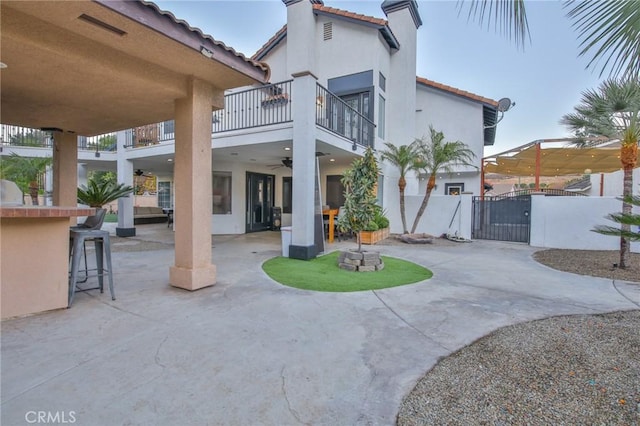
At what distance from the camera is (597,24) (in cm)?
191

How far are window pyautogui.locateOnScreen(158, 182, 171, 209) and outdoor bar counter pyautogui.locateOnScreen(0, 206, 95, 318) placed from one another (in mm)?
16604

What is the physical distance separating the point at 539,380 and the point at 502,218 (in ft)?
34.5

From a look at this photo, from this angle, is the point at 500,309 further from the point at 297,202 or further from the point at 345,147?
the point at 345,147

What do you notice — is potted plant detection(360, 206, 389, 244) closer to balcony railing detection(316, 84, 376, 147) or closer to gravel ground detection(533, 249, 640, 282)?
balcony railing detection(316, 84, 376, 147)

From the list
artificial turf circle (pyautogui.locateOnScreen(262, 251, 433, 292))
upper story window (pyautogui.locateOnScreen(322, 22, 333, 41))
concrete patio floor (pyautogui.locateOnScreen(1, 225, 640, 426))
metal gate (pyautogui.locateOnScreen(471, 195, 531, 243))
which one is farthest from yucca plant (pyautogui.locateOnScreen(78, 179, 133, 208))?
metal gate (pyautogui.locateOnScreen(471, 195, 531, 243))

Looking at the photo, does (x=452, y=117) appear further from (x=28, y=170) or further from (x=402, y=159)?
(x=28, y=170)

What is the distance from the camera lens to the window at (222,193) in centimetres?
1232

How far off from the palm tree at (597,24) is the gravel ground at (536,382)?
231 cm

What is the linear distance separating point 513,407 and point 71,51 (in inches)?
218

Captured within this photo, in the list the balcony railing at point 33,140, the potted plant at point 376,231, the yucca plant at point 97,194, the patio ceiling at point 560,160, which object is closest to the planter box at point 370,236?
the potted plant at point 376,231

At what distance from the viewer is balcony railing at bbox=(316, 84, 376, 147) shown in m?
9.22

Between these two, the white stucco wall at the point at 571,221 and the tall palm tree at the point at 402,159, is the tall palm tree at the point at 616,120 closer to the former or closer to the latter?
the white stucco wall at the point at 571,221

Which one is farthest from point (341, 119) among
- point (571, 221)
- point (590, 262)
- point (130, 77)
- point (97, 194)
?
point (571, 221)

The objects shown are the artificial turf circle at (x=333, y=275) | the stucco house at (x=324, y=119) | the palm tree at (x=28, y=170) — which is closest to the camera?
the artificial turf circle at (x=333, y=275)
